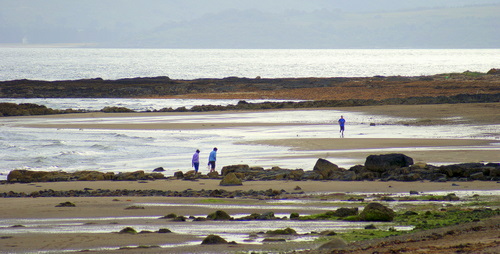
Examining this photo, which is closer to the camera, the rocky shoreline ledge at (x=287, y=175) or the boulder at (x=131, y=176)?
the rocky shoreline ledge at (x=287, y=175)

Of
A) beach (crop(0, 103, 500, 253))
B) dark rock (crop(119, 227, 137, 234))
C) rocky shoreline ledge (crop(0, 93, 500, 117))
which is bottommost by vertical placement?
beach (crop(0, 103, 500, 253))

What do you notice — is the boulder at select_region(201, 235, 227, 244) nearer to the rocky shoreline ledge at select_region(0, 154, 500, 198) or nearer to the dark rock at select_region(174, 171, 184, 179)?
the rocky shoreline ledge at select_region(0, 154, 500, 198)

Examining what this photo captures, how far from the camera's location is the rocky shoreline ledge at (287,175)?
1714 centimetres

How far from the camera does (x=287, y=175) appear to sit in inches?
768

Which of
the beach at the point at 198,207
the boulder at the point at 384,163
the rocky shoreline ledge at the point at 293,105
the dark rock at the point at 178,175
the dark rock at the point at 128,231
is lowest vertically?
the beach at the point at 198,207

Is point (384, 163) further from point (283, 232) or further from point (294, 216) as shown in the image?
point (283, 232)

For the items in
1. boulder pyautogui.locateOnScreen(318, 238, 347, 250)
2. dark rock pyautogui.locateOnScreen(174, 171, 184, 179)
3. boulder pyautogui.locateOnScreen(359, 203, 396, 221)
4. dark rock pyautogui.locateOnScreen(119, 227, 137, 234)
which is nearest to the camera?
boulder pyautogui.locateOnScreen(318, 238, 347, 250)

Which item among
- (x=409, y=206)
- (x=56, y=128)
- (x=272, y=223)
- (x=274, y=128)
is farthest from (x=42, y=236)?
(x=56, y=128)

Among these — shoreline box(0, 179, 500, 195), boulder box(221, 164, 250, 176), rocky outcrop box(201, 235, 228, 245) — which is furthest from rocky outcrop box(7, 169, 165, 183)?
rocky outcrop box(201, 235, 228, 245)

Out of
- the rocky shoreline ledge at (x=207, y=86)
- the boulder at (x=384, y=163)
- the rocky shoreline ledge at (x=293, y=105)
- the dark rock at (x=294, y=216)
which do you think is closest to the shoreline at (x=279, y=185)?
the boulder at (x=384, y=163)

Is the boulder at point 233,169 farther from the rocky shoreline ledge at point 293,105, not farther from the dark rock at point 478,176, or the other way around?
the rocky shoreline ledge at point 293,105

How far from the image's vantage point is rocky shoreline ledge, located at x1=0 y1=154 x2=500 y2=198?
17141mm

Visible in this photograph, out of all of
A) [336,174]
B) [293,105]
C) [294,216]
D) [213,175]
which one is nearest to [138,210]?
[294,216]

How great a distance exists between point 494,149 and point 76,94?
45.9 meters
